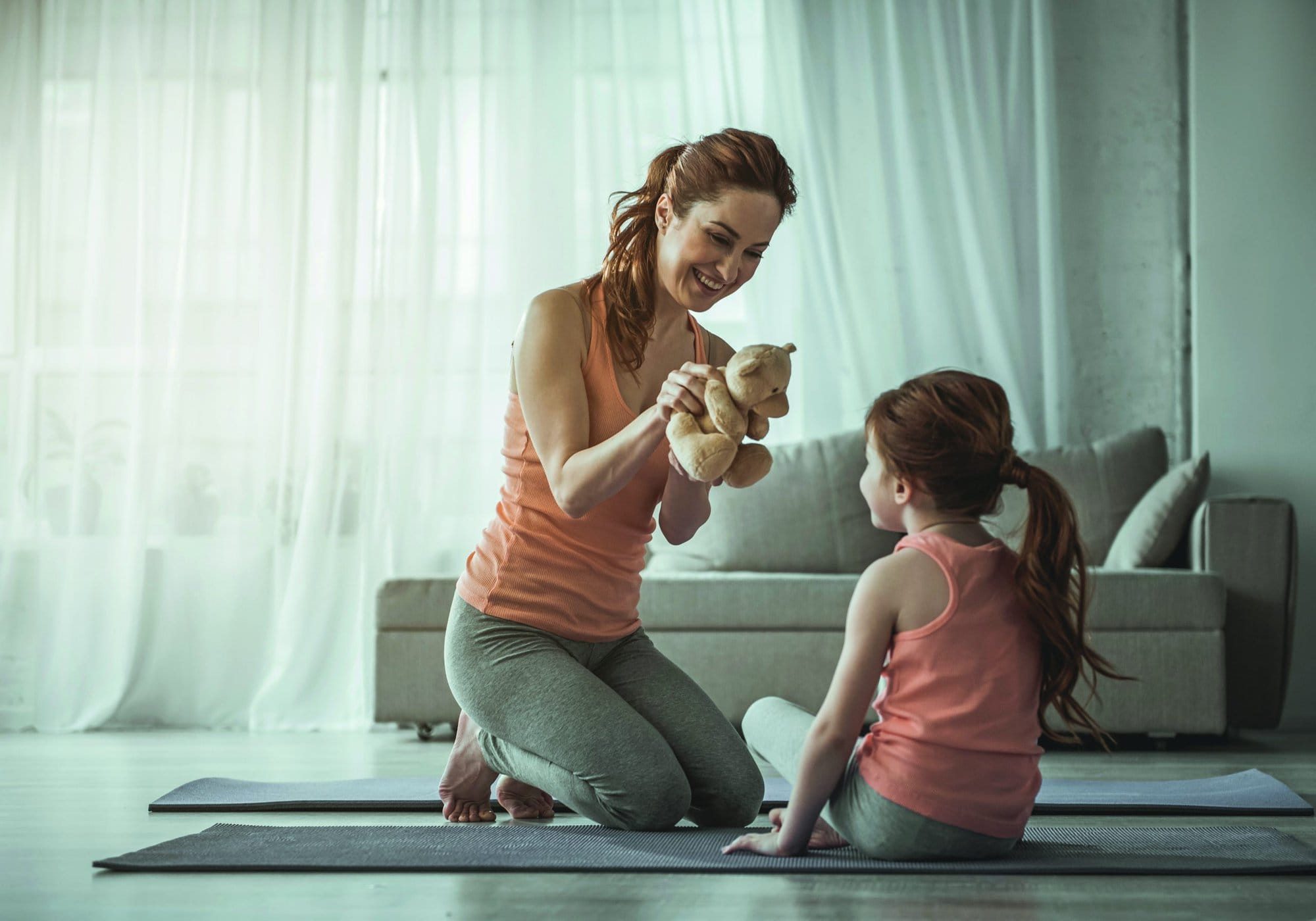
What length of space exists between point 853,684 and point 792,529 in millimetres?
2115

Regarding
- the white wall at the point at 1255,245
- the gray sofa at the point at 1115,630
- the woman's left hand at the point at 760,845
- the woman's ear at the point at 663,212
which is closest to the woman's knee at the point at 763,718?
the woman's left hand at the point at 760,845

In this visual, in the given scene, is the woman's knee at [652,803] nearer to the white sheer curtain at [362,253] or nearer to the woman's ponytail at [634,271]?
the woman's ponytail at [634,271]

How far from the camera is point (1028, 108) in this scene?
12.5ft

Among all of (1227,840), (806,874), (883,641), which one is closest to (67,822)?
(806,874)

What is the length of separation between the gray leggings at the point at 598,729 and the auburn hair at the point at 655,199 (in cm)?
44

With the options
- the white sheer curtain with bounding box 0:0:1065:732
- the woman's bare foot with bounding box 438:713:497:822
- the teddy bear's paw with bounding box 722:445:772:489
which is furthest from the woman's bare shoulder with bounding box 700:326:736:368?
the white sheer curtain with bounding box 0:0:1065:732

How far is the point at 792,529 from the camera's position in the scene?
3494 mm

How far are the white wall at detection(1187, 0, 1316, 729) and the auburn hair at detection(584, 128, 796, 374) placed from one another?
2.26m

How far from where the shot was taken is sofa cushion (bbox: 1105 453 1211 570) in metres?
3.10

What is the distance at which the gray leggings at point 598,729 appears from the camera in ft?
5.51

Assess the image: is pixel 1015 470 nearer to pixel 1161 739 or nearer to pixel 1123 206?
pixel 1161 739

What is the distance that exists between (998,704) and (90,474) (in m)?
3.14

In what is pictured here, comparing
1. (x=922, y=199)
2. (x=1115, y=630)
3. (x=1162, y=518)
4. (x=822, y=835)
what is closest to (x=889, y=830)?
(x=822, y=835)

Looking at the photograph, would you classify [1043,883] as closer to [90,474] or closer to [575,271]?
[575,271]
